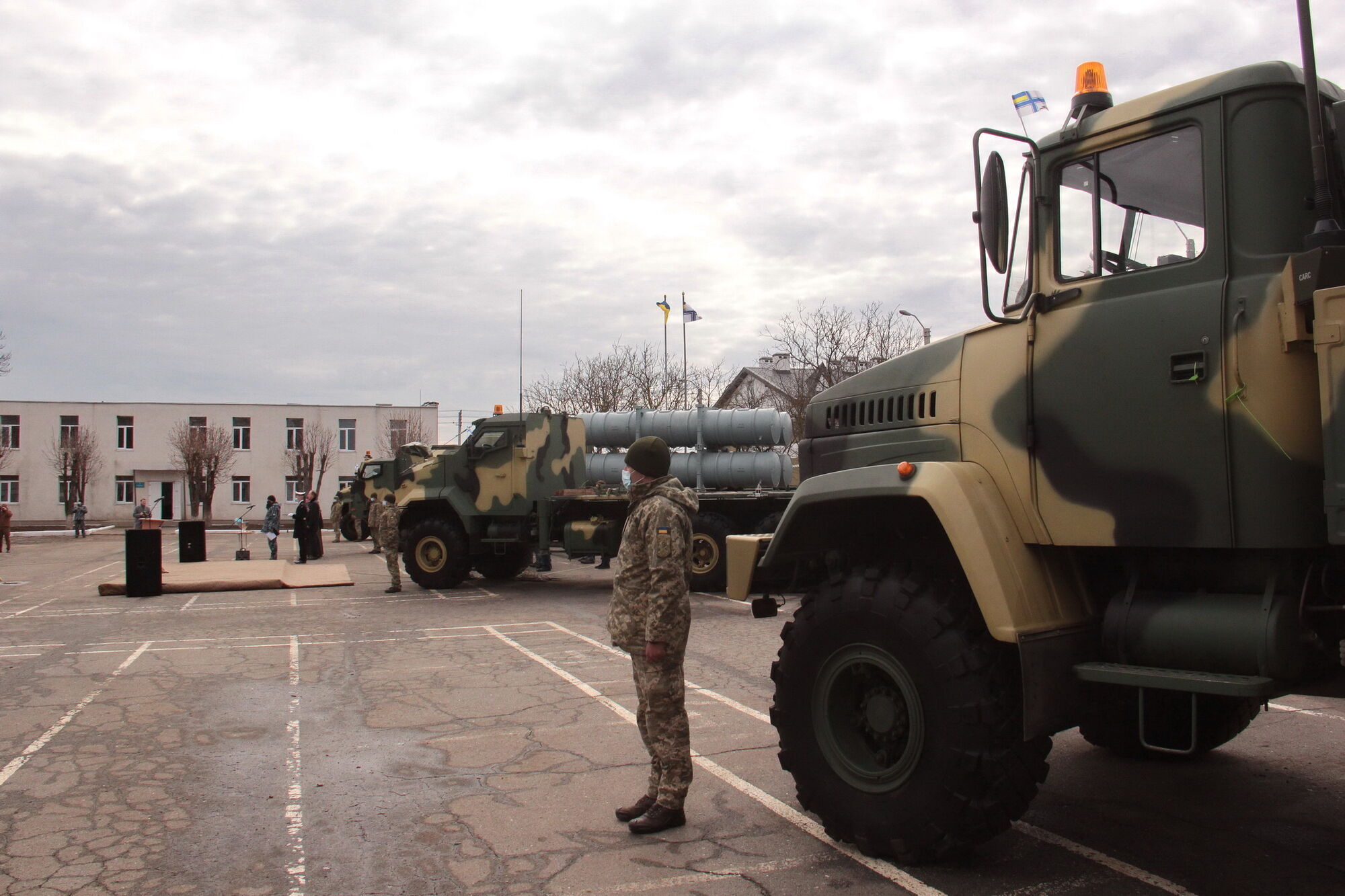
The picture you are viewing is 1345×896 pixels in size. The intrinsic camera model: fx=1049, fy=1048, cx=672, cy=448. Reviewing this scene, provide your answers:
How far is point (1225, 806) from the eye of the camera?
15.6 ft

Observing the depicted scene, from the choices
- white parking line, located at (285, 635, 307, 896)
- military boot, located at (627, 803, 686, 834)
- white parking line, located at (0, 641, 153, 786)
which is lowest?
white parking line, located at (285, 635, 307, 896)

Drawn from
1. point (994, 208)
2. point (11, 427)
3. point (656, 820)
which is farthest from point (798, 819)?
point (11, 427)

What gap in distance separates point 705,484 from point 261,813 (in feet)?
43.5

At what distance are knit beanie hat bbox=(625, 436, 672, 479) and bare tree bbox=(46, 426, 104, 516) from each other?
58.9 metres

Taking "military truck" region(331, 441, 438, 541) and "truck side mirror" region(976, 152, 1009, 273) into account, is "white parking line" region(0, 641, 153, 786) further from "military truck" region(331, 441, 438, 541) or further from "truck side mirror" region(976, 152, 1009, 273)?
"military truck" region(331, 441, 438, 541)

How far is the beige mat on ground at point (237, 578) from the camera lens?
16.0 metres

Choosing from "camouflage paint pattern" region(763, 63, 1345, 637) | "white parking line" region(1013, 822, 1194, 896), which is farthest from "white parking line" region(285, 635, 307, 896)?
"white parking line" region(1013, 822, 1194, 896)

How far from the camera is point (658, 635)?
4461 millimetres

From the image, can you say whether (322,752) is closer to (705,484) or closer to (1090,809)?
(1090,809)

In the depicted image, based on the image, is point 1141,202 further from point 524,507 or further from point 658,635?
point 524,507

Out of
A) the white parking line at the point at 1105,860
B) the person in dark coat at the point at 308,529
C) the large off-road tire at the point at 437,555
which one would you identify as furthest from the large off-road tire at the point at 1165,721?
the person in dark coat at the point at 308,529

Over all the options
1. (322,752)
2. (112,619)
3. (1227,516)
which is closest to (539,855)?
(322,752)

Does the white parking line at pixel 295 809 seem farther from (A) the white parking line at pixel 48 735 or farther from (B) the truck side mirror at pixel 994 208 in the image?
(B) the truck side mirror at pixel 994 208

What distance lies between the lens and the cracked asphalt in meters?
4.02
